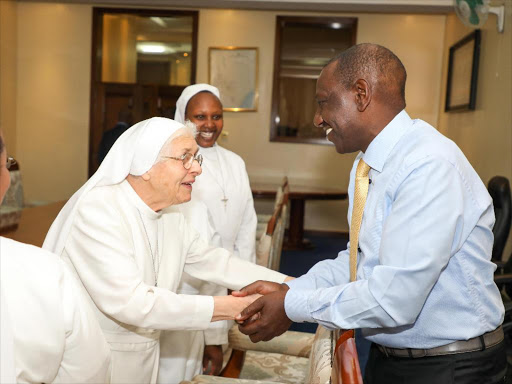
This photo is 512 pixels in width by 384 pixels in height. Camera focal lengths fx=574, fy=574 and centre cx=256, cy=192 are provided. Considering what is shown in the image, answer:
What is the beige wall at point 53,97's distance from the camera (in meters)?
9.50

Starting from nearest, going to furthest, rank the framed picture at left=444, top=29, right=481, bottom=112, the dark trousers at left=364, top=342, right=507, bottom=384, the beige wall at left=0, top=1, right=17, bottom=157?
the dark trousers at left=364, top=342, right=507, bottom=384, the framed picture at left=444, top=29, right=481, bottom=112, the beige wall at left=0, top=1, right=17, bottom=157

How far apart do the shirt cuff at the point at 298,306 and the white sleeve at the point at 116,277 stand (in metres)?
0.34

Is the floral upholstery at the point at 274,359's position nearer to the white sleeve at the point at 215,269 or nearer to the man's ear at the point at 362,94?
the white sleeve at the point at 215,269

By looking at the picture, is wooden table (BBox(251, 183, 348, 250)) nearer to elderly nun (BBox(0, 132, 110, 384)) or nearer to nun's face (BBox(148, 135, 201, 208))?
nun's face (BBox(148, 135, 201, 208))

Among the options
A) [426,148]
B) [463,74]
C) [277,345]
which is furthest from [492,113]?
[426,148]

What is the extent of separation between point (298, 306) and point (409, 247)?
1.58 feet

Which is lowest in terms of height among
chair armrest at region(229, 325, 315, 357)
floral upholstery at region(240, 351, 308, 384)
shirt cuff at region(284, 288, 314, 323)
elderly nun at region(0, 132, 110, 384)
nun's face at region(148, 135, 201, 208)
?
floral upholstery at region(240, 351, 308, 384)

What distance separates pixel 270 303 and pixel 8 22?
347 inches

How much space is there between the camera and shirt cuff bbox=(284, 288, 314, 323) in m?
1.75

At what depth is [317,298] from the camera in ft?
5.54

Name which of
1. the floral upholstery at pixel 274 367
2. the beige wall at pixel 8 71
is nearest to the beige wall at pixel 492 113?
the floral upholstery at pixel 274 367

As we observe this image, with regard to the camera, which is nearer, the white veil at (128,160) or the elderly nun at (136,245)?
the elderly nun at (136,245)

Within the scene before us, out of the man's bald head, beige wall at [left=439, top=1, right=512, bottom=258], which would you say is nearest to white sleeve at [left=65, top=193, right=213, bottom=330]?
the man's bald head

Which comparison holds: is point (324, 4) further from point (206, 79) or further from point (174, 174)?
point (174, 174)
